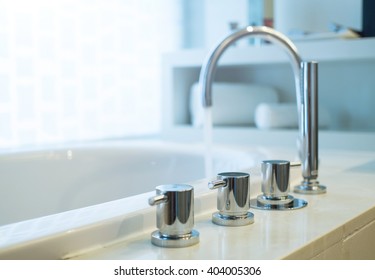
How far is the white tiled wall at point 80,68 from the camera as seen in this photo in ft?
6.11

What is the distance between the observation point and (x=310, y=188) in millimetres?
1129

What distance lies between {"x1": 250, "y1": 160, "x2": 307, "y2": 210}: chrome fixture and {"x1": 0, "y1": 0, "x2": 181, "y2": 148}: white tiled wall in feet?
3.71

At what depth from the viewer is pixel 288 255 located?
0.70 m

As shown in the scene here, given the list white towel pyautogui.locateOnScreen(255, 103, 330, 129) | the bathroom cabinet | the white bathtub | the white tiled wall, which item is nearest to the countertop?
the white bathtub

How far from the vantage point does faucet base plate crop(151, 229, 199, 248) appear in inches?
28.8

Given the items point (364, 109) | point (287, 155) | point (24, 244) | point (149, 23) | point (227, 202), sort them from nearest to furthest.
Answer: point (24, 244) < point (227, 202) < point (287, 155) < point (364, 109) < point (149, 23)

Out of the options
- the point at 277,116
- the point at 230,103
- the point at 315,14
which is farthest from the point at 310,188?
the point at 315,14

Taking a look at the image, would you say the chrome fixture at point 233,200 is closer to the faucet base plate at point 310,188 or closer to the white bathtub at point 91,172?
the faucet base plate at point 310,188

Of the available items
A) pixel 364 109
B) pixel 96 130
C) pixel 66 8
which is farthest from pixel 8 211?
pixel 364 109

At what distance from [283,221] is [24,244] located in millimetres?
420

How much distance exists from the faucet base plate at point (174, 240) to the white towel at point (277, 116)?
1.29 m

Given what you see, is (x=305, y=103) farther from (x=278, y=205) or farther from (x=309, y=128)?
(x=278, y=205)

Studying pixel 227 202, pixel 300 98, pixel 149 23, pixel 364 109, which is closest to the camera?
pixel 227 202
